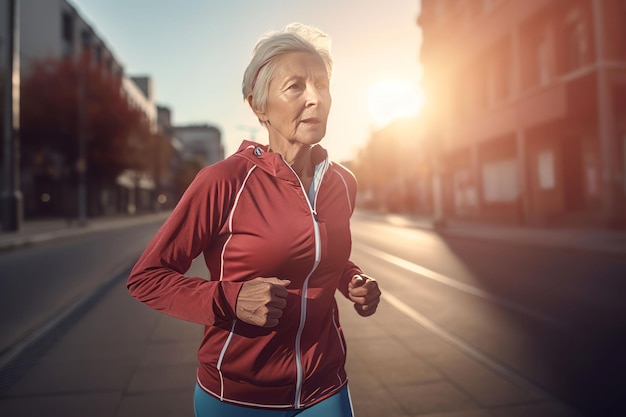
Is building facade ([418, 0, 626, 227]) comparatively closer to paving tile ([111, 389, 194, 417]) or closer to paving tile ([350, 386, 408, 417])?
paving tile ([350, 386, 408, 417])

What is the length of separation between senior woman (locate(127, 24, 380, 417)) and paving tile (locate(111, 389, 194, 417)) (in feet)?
7.48

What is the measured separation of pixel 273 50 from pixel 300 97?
0.51ft

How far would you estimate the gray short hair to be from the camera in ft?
5.32

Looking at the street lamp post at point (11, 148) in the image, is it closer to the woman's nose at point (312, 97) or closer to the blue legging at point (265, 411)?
the blue legging at point (265, 411)

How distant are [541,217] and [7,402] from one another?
2334 centimetres

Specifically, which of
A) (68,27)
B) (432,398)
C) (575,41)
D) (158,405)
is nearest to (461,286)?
(432,398)

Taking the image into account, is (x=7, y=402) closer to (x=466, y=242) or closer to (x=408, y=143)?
(x=466, y=242)

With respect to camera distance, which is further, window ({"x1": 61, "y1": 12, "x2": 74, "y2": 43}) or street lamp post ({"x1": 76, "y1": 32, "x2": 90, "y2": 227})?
window ({"x1": 61, "y1": 12, "x2": 74, "y2": 43})

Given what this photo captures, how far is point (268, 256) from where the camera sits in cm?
155

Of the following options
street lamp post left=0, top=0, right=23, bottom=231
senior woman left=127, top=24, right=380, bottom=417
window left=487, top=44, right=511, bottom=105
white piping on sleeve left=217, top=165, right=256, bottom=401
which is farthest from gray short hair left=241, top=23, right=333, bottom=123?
window left=487, top=44, right=511, bottom=105

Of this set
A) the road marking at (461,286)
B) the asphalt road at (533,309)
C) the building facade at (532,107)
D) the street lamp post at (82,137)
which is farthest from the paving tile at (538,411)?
the street lamp post at (82,137)

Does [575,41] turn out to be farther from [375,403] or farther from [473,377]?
[375,403]

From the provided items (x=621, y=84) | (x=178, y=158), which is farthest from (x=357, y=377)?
(x=178, y=158)

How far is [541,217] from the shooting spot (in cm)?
2389
